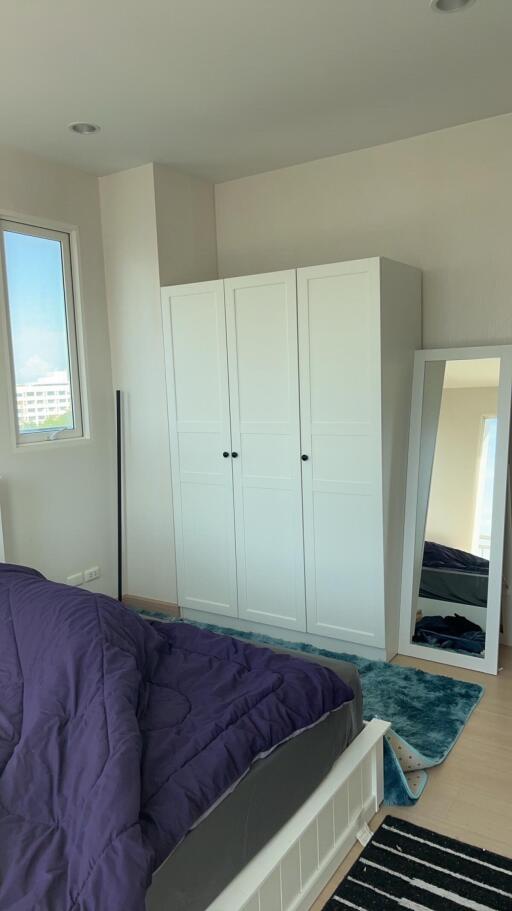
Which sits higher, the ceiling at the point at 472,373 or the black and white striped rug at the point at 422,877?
the ceiling at the point at 472,373

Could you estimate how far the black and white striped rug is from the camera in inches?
72.4

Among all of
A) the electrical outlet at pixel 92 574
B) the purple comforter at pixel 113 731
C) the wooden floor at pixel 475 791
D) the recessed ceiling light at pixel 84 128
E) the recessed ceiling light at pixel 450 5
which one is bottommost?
the wooden floor at pixel 475 791

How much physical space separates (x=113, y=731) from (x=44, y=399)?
244 centimetres

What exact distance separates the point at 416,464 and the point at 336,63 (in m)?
1.80

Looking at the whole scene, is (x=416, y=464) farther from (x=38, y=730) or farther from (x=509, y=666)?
(x=38, y=730)

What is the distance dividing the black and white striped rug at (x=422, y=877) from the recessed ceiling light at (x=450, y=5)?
2643 millimetres

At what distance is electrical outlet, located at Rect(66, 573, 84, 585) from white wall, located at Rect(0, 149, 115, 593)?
0.04m

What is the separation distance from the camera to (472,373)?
3256 mm

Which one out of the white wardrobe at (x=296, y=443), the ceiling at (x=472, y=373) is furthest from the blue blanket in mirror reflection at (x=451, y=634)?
the ceiling at (x=472, y=373)

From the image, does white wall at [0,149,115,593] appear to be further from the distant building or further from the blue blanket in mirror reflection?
the blue blanket in mirror reflection

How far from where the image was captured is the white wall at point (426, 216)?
324 centimetres

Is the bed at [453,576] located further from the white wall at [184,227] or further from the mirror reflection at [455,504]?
the white wall at [184,227]

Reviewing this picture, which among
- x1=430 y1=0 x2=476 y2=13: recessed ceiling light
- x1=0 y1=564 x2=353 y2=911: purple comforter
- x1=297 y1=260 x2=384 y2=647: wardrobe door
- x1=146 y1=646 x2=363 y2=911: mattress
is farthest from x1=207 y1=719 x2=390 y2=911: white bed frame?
x1=430 y1=0 x2=476 y2=13: recessed ceiling light

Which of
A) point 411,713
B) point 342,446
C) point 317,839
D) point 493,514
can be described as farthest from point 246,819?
point 493,514
